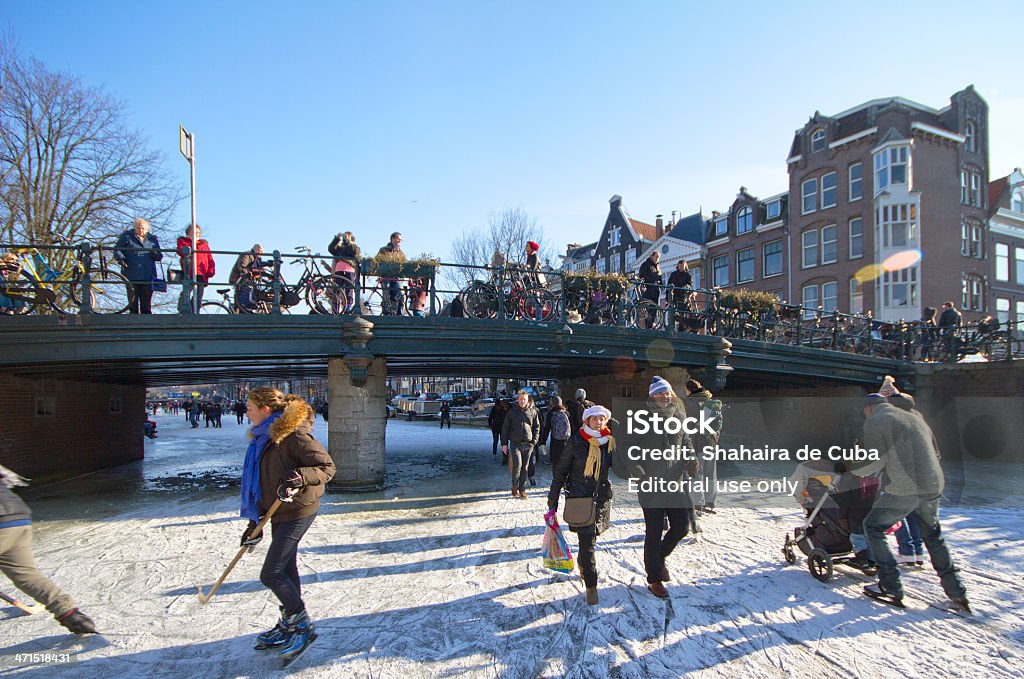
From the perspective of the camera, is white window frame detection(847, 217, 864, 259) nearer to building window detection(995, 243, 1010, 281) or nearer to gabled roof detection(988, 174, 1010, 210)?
gabled roof detection(988, 174, 1010, 210)

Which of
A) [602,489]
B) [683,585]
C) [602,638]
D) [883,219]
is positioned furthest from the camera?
[883,219]

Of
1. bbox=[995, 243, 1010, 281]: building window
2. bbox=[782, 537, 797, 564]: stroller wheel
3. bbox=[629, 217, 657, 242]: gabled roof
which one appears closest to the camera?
bbox=[782, 537, 797, 564]: stroller wheel

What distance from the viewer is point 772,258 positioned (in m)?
31.5

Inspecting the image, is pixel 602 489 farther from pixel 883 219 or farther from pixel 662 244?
pixel 662 244

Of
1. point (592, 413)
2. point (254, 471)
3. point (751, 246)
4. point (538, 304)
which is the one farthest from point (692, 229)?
point (254, 471)

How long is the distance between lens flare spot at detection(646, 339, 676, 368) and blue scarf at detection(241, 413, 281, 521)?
28.1 feet

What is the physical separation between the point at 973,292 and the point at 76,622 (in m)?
35.0

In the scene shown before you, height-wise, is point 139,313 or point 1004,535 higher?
point 139,313

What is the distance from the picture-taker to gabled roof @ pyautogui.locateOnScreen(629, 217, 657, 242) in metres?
42.6

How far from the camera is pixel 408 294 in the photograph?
9773mm

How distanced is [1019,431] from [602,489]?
15.6 m

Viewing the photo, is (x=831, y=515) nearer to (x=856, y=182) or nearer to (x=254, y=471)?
(x=254, y=471)

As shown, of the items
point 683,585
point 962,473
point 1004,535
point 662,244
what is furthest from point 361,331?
point 662,244

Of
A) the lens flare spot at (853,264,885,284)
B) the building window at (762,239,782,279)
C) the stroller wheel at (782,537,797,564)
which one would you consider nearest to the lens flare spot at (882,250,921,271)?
the lens flare spot at (853,264,885,284)
